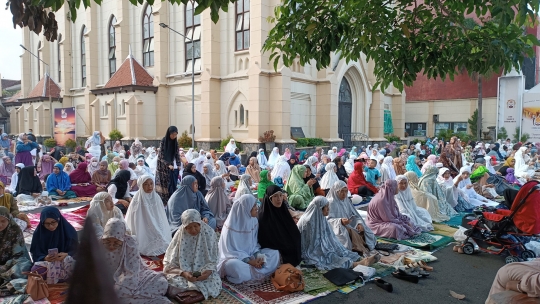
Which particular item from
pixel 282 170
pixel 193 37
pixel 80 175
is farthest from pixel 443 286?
pixel 193 37

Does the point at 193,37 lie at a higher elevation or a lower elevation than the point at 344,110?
higher

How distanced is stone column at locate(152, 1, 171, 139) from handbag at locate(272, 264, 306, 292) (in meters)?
16.4

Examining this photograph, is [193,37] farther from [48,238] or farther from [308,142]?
[48,238]

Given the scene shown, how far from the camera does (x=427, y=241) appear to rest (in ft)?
19.4

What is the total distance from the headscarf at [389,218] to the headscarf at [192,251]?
3117 mm

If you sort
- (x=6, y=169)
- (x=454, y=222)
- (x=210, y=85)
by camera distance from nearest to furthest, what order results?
(x=454, y=222) → (x=6, y=169) → (x=210, y=85)

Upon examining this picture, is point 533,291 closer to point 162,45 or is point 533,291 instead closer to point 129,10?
point 162,45

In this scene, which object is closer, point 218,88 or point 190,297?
point 190,297

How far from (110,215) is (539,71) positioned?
31179mm

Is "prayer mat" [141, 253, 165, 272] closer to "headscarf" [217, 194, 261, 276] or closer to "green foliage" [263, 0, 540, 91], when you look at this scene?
"headscarf" [217, 194, 261, 276]

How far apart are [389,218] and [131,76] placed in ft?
54.1

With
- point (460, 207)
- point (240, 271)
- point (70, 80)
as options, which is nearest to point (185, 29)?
point (70, 80)

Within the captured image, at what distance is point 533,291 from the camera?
264 cm

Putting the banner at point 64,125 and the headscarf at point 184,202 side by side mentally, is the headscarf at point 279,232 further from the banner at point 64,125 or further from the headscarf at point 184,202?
the banner at point 64,125
